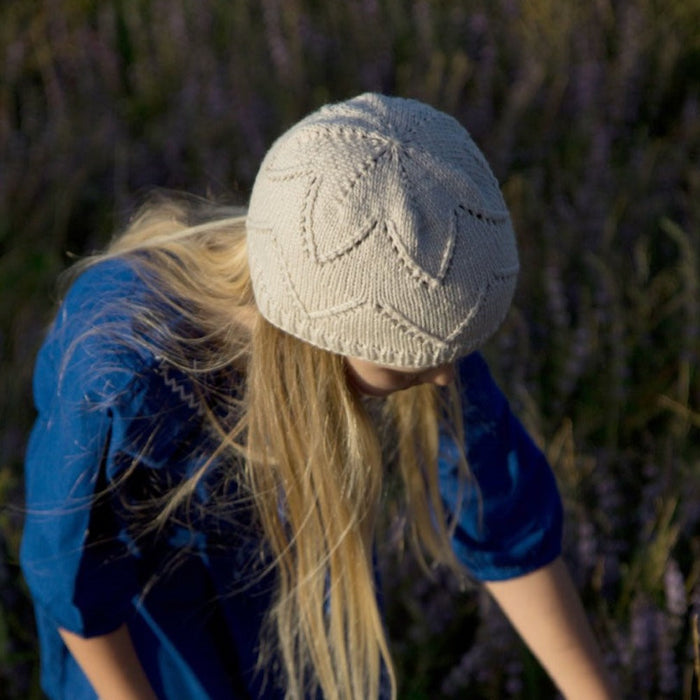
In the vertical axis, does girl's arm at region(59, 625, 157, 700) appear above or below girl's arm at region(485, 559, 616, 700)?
above

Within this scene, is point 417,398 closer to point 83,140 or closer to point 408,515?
point 408,515

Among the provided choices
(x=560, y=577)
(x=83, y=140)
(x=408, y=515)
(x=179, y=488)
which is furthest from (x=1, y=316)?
(x=560, y=577)

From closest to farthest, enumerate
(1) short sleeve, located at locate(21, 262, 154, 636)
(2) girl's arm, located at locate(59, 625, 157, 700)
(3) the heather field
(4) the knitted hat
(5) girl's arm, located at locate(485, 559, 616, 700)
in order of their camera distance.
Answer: (4) the knitted hat
(1) short sleeve, located at locate(21, 262, 154, 636)
(2) girl's arm, located at locate(59, 625, 157, 700)
(5) girl's arm, located at locate(485, 559, 616, 700)
(3) the heather field

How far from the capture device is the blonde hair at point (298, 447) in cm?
Result: 135

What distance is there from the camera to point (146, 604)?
1.55 m

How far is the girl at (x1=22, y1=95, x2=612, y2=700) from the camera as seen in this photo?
3.88ft

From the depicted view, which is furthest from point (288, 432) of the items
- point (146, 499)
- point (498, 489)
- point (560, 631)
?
point (560, 631)

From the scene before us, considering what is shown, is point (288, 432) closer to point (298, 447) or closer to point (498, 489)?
point (298, 447)

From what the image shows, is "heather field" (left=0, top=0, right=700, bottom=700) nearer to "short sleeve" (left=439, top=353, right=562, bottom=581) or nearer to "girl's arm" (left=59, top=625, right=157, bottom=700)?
"short sleeve" (left=439, top=353, right=562, bottom=581)

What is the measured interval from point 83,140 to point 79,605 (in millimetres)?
2375

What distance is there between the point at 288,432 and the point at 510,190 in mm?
1570

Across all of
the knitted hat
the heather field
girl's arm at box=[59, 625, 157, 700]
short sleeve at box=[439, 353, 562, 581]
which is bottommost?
the heather field

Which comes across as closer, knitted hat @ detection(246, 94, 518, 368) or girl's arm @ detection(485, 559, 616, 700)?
knitted hat @ detection(246, 94, 518, 368)

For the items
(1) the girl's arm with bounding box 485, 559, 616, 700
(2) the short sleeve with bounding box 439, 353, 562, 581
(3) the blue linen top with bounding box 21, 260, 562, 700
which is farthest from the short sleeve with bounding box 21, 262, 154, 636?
(1) the girl's arm with bounding box 485, 559, 616, 700
